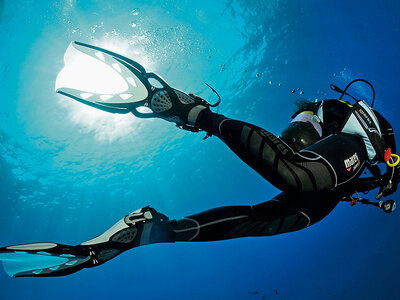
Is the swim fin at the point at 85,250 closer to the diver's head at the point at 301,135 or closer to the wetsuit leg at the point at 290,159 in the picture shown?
the wetsuit leg at the point at 290,159

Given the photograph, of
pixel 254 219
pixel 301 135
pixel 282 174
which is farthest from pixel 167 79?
pixel 282 174

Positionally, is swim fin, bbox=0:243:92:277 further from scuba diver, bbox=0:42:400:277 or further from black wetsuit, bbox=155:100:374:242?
black wetsuit, bbox=155:100:374:242

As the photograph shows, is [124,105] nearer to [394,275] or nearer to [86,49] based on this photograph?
[86,49]

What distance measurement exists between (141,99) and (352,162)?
74.3 inches

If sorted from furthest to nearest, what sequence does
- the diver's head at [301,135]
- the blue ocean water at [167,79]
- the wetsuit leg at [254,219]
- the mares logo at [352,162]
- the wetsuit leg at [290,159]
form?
the blue ocean water at [167,79], the diver's head at [301,135], the wetsuit leg at [254,219], the mares logo at [352,162], the wetsuit leg at [290,159]

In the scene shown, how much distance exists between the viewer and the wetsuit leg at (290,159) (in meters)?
1.61

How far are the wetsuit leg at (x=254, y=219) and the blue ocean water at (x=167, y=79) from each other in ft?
30.3

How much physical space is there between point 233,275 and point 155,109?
2474 inches

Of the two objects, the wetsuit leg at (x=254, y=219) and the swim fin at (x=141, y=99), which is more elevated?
the swim fin at (x=141, y=99)

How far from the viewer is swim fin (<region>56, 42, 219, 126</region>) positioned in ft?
6.98

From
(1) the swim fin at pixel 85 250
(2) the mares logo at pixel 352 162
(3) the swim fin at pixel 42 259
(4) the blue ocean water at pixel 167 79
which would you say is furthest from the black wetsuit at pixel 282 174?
(4) the blue ocean water at pixel 167 79

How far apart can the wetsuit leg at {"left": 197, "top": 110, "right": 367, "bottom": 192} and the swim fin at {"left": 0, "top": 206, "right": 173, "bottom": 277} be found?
3.09 ft

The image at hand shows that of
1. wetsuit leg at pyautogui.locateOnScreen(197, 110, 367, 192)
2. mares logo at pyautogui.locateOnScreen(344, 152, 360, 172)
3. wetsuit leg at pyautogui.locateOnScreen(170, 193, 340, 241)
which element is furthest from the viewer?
wetsuit leg at pyautogui.locateOnScreen(170, 193, 340, 241)

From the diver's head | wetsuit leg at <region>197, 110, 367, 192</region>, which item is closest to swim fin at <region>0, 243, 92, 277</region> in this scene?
wetsuit leg at <region>197, 110, 367, 192</region>
